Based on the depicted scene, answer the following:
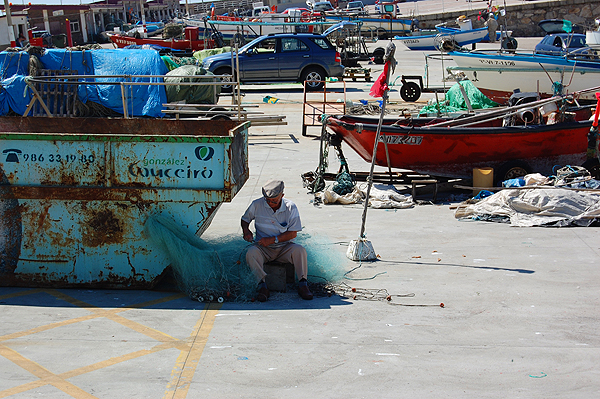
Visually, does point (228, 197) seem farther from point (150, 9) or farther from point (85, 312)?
point (150, 9)

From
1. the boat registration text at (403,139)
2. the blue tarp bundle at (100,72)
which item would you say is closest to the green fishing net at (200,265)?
the boat registration text at (403,139)

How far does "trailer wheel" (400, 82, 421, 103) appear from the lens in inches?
690

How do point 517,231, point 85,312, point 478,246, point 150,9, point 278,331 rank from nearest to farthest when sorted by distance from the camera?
point 278,331
point 85,312
point 478,246
point 517,231
point 150,9

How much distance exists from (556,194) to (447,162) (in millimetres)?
2057

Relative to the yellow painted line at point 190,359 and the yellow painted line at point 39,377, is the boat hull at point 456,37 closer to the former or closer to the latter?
the yellow painted line at point 190,359

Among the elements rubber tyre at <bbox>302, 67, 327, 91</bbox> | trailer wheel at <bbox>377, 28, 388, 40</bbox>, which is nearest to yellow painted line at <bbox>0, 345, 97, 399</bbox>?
rubber tyre at <bbox>302, 67, 327, 91</bbox>

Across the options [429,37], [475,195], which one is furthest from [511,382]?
[429,37]

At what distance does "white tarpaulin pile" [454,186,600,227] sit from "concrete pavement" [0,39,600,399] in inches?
28.3

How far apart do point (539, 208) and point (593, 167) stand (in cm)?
254

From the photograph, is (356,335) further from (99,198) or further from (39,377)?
(99,198)

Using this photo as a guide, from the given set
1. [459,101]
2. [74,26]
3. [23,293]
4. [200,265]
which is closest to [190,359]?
[200,265]

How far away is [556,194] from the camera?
822 centimetres

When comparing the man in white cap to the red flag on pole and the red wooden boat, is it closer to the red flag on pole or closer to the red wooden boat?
the red flag on pole

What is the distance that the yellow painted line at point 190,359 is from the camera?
4000mm
